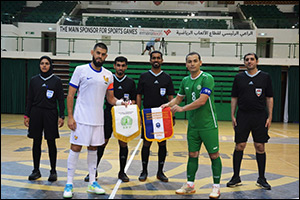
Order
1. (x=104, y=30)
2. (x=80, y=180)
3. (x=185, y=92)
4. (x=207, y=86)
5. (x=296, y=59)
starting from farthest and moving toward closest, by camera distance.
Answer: (x=104, y=30)
(x=296, y=59)
(x=80, y=180)
(x=185, y=92)
(x=207, y=86)

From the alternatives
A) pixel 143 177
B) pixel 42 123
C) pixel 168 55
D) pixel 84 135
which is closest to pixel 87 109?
pixel 84 135

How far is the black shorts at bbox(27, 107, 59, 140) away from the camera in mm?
4590

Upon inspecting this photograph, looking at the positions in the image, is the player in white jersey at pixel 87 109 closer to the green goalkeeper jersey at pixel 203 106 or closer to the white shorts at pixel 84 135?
the white shorts at pixel 84 135

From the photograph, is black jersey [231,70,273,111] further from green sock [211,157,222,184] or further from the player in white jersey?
the player in white jersey

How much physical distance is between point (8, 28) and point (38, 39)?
3098 millimetres

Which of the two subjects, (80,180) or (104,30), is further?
(104,30)

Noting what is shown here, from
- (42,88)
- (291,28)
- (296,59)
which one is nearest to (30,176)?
(42,88)

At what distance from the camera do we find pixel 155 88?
15.6 ft

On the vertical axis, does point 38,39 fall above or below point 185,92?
above

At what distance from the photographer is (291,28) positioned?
62.4ft

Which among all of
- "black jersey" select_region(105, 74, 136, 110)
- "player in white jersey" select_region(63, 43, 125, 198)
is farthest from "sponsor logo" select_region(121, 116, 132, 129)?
"black jersey" select_region(105, 74, 136, 110)

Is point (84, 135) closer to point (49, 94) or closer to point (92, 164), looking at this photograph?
point (92, 164)

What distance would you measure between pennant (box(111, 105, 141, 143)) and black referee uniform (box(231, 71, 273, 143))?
158 cm

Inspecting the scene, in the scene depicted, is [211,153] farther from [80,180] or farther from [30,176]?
[30,176]
